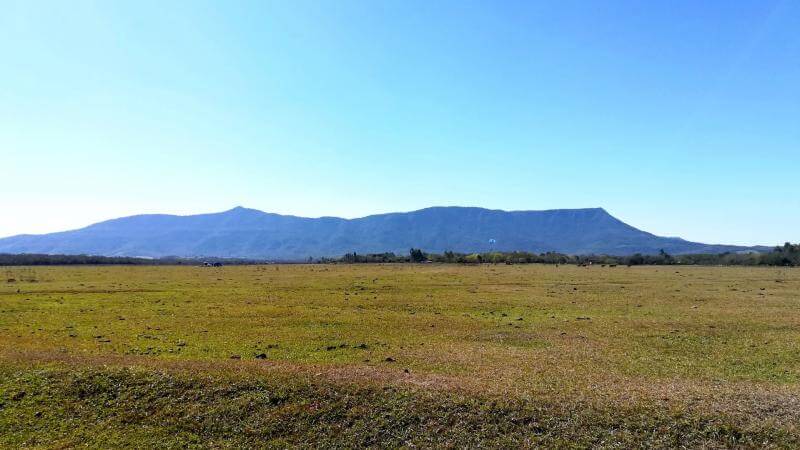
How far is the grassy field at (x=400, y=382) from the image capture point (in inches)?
452

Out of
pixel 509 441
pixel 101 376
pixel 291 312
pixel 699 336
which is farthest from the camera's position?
pixel 291 312

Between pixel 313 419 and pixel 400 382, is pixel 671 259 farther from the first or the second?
pixel 313 419

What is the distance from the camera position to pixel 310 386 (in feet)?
44.5

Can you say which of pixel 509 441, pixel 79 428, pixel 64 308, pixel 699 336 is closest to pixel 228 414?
pixel 79 428

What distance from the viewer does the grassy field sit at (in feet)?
37.7

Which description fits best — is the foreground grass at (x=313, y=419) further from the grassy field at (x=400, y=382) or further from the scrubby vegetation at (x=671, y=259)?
the scrubby vegetation at (x=671, y=259)

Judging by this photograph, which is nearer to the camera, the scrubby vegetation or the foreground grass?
the foreground grass

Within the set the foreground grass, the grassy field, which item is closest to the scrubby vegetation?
the grassy field

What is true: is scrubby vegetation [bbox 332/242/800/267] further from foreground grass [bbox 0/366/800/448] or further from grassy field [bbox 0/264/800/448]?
foreground grass [bbox 0/366/800/448]

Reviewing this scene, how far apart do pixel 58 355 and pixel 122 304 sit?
20073 mm

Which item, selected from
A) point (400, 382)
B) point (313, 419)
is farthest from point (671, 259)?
point (313, 419)

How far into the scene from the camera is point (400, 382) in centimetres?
1388

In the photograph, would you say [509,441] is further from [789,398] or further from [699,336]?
[699,336]

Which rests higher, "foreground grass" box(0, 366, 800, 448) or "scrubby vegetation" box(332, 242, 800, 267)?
"scrubby vegetation" box(332, 242, 800, 267)
